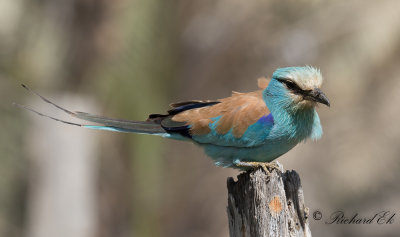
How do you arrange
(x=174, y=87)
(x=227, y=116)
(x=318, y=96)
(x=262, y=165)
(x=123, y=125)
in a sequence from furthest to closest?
(x=174, y=87)
(x=123, y=125)
(x=227, y=116)
(x=318, y=96)
(x=262, y=165)

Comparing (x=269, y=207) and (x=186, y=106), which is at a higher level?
(x=186, y=106)

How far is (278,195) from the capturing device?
3.69 meters

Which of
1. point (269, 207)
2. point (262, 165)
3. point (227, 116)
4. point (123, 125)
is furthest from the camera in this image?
point (123, 125)

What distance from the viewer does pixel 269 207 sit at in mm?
3664

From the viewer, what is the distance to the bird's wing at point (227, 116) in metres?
4.52

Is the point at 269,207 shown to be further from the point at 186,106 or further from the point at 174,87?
the point at 174,87

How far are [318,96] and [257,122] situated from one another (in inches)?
17.3

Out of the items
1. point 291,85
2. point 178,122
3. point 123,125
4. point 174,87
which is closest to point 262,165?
point 291,85

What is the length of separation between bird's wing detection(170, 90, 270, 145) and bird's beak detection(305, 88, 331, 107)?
0.31 metres

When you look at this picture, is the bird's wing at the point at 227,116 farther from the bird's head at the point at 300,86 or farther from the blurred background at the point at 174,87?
the blurred background at the point at 174,87

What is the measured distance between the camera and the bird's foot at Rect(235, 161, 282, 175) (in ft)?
13.3

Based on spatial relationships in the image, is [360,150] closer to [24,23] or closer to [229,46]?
[229,46]

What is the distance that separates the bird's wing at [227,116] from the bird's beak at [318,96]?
0.31 meters

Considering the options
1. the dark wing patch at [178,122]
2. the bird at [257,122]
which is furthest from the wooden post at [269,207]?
the dark wing patch at [178,122]
